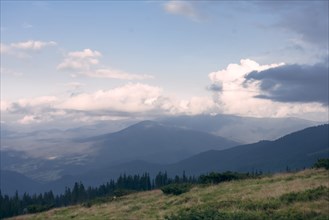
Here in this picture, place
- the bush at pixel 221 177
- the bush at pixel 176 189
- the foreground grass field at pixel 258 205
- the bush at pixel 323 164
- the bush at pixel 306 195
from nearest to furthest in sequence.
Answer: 1. the foreground grass field at pixel 258 205
2. the bush at pixel 306 195
3. the bush at pixel 323 164
4. the bush at pixel 176 189
5. the bush at pixel 221 177

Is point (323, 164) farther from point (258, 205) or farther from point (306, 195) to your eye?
point (258, 205)

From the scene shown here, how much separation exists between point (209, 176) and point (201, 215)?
25.6 meters

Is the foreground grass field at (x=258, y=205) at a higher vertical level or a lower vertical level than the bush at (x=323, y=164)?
lower

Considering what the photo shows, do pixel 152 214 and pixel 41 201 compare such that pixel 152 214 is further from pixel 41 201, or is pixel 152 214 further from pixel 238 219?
pixel 41 201

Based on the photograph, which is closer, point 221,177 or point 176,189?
point 176,189

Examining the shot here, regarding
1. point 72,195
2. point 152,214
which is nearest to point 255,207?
point 152,214

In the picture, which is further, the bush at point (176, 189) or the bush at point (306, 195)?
the bush at point (176, 189)

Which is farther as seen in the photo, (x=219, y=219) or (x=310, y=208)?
(x=310, y=208)

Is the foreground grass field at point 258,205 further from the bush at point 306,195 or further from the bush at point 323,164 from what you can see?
the bush at point 323,164

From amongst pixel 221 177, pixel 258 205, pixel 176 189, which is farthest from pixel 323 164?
pixel 258 205

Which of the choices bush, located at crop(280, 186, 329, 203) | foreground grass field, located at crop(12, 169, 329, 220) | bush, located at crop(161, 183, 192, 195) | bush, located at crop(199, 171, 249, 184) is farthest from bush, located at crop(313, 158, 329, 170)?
bush, located at crop(280, 186, 329, 203)

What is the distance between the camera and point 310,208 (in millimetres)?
20938

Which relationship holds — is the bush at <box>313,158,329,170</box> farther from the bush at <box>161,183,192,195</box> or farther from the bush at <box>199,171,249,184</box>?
the bush at <box>161,183,192,195</box>

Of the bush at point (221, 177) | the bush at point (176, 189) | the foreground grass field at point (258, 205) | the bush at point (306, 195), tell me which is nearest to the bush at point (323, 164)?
the foreground grass field at point (258, 205)
